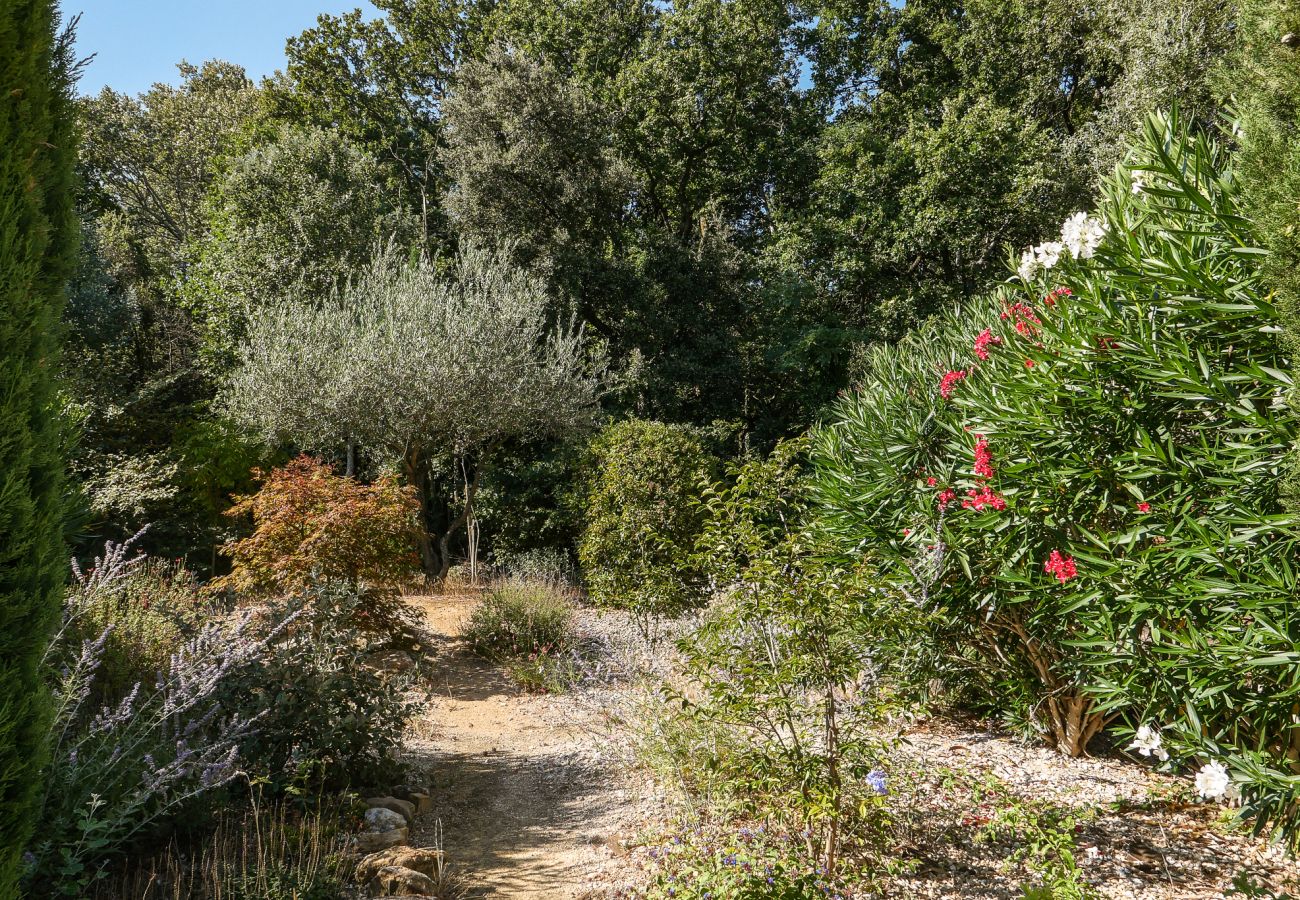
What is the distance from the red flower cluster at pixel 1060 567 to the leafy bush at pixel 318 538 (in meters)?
4.93

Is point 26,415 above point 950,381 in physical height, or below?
below

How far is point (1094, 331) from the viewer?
130 inches

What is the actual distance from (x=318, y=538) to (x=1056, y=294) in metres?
5.43

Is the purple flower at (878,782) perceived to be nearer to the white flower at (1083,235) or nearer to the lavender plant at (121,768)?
the lavender plant at (121,768)

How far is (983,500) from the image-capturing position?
12.5 ft

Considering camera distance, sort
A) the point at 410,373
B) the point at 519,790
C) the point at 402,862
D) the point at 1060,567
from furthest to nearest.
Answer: the point at 410,373
the point at 519,790
the point at 1060,567
the point at 402,862

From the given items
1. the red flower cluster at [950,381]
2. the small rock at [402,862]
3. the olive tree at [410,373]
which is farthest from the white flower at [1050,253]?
the olive tree at [410,373]

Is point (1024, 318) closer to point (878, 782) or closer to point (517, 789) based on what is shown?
point (878, 782)

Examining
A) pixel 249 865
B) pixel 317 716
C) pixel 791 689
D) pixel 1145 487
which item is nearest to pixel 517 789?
pixel 317 716

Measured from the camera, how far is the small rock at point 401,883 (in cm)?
298

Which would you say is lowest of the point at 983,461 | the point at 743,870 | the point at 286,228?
the point at 743,870

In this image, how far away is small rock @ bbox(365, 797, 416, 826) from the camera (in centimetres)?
381

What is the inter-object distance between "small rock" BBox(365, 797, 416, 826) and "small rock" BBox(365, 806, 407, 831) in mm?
58

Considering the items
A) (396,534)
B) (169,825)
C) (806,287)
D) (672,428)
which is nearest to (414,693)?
(396,534)
